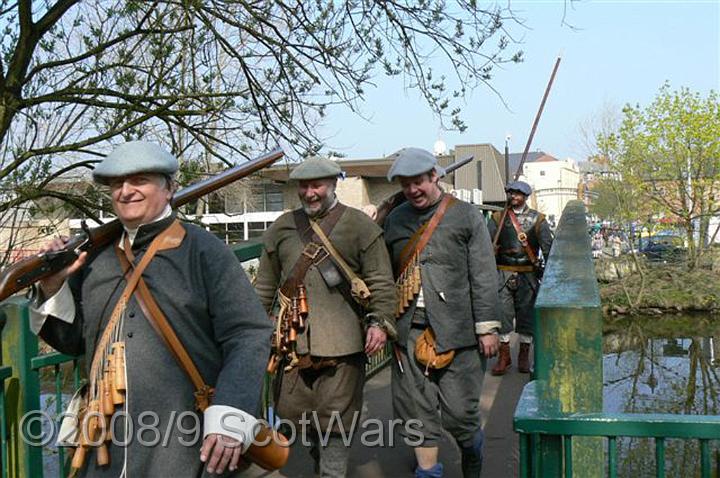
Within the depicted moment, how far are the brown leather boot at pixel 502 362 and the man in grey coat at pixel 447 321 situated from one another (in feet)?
11.0

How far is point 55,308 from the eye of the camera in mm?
2688

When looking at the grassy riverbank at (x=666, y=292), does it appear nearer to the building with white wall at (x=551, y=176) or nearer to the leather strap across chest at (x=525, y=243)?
the leather strap across chest at (x=525, y=243)

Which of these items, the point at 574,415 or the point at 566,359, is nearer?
the point at 574,415

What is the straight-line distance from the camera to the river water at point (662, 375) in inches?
244

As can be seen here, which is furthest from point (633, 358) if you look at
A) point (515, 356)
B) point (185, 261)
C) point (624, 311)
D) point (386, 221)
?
point (185, 261)

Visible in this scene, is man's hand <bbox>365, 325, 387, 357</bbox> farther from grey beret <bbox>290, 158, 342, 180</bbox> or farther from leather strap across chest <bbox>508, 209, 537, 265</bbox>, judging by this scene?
leather strap across chest <bbox>508, 209, 537, 265</bbox>

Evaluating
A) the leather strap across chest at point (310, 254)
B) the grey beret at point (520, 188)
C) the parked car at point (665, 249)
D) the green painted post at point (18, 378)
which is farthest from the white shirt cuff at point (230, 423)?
the parked car at point (665, 249)

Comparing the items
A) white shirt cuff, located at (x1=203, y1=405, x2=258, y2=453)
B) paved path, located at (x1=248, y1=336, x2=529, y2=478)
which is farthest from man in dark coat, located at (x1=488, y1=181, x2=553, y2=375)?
white shirt cuff, located at (x1=203, y1=405, x2=258, y2=453)

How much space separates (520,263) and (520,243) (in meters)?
0.21

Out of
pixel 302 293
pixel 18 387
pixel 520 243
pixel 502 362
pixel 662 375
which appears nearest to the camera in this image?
pixel 18 387

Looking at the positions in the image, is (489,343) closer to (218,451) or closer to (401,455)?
(401,455)

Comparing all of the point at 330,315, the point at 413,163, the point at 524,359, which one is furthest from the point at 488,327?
the point at 524,359

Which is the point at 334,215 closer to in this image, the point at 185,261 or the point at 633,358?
the point at 185,261

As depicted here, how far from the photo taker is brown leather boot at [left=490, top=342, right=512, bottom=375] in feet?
25.9
